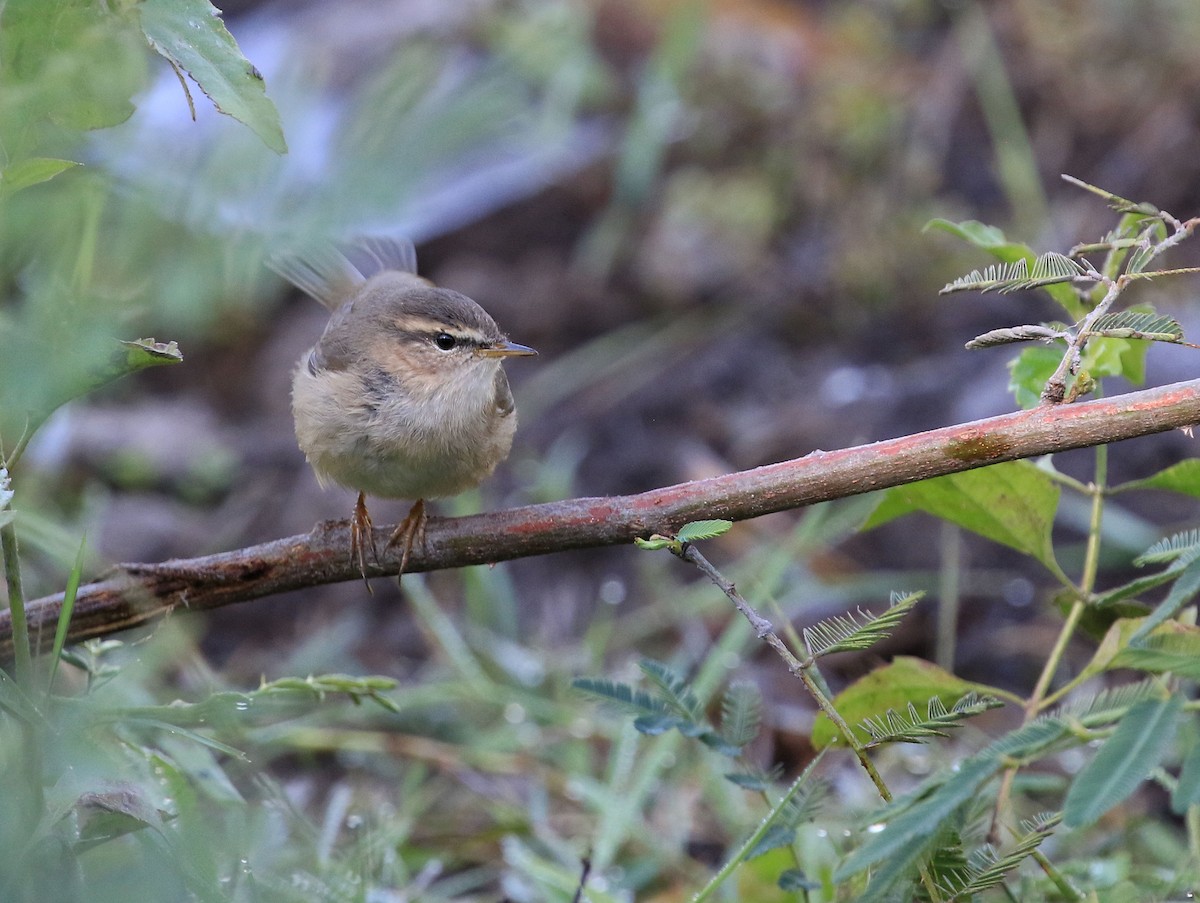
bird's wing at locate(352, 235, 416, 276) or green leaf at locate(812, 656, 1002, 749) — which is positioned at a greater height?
green leaf at locate(812, 656, 1002, 749)

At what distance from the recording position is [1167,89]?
670 centimetres

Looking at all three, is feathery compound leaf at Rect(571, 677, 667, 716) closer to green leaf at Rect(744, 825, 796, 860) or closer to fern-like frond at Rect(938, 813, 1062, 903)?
green leaf at Rect(744, 825, 796, 860)

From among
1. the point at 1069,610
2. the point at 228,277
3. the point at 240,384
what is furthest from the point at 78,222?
the point at 240,384

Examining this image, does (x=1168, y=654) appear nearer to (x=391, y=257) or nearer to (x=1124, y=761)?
(x=1124, y=761)

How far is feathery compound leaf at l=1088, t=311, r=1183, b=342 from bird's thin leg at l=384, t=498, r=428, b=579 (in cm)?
133

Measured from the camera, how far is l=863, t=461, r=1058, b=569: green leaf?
7.57 ft

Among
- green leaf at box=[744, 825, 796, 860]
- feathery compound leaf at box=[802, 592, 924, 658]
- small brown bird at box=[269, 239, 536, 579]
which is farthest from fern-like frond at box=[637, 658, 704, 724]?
small brown bird at box=[269, 239, 536, 579]

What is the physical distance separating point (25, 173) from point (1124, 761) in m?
1.38

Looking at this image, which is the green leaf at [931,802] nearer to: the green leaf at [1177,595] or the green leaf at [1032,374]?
the green leaf at [1177,595]

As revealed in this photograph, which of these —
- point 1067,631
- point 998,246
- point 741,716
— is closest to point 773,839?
point 741,716

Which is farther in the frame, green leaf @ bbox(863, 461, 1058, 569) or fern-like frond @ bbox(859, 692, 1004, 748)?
green leaf @ bbox(863, 461, 1058, 569)

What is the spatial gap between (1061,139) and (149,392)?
16.7 feet

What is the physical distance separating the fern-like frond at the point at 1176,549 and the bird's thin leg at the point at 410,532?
4.41 feet

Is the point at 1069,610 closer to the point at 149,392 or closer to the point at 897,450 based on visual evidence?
the point at 897,450
